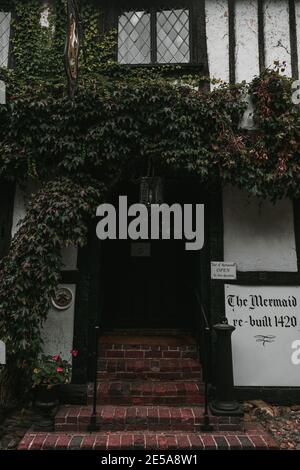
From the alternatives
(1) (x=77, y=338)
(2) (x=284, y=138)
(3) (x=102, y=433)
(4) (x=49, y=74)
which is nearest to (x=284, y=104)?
(2) (x=284, y=138)

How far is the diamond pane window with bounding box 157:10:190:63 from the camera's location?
20.3 ft

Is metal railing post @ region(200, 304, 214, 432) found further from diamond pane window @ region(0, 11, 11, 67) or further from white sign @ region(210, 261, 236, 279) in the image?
diamond pane window @ region(0, 11, 11, 67)

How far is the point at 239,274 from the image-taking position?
18.1 ft

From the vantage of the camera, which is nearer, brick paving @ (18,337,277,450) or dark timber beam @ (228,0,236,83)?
brick paving @ (18,337,277,450)

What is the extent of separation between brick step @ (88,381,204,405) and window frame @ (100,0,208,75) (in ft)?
16.1

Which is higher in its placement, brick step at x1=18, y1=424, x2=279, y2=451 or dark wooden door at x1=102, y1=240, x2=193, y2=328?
dark wooden door at x1=102, y1=240, x2=193, y2=328

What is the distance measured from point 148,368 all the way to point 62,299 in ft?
5.43

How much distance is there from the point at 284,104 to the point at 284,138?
0.60 metres

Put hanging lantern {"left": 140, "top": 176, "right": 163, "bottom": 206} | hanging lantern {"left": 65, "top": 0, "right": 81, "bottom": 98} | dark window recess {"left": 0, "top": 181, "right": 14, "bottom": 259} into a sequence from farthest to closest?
1. dark window recess {"left": 0, "top": 181, "right": 14, "bottom": 259}
2. hanging lantern {"left": 140, "top": 176, "right": 163, "bottom": 206}
3. hanging lantern {"left": 65, "top": 0, "right": 81, "bottom": 98}

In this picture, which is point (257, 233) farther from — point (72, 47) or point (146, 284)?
point (72, 47)

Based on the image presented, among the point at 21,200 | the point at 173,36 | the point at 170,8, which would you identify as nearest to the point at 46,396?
the point at 21,200

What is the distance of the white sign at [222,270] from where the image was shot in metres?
5.41

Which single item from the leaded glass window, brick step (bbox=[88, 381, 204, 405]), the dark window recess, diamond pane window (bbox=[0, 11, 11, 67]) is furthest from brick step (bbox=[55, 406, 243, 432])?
diamond pane window (bbox=[0, 11, 11, 67])

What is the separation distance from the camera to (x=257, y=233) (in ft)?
18.4
